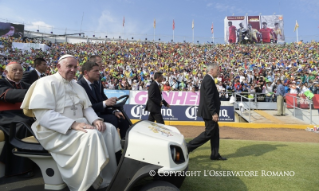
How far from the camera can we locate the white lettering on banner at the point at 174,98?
10102mm

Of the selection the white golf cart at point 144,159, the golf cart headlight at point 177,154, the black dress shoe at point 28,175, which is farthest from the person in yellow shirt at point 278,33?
the black dress shoe at point 28,175

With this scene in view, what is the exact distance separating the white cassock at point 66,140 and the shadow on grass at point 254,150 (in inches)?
130

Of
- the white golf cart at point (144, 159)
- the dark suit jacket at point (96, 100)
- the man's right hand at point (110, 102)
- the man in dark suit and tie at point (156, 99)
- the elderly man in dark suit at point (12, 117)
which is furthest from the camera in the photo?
the man in dark suit and tie at point (156, 99)

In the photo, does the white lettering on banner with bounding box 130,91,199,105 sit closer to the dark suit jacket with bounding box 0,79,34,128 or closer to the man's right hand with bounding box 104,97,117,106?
the man's right hand with bounding box 104,97,117,106

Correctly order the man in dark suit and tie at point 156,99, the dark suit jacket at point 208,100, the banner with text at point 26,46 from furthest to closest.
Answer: the banner with text at point 26,46
the man in dark suit and tie at point 156,99
the dark suit jacket at point 208,100

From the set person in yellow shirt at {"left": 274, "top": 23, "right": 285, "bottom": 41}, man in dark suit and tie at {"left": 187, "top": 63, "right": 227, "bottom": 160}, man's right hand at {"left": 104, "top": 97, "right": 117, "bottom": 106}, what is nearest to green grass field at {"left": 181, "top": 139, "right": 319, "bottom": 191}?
man in dark suit and tie at {"left": 187, "top": 63, "right": 227, "bottom": 160}

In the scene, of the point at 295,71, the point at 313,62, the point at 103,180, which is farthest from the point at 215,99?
the point at 313,62

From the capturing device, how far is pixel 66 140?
6.41ft

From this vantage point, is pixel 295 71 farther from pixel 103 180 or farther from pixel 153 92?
pixel 103 180

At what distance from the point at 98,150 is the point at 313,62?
2534 cm

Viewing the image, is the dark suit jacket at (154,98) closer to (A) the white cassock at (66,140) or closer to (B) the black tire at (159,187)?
(A) the white cassock at (66,140)

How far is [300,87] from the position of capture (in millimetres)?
12875

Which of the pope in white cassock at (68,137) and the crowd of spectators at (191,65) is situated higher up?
the crowd of spectators at (191,65)

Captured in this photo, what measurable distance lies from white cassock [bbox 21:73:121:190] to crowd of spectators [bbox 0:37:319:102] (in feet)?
29.9
